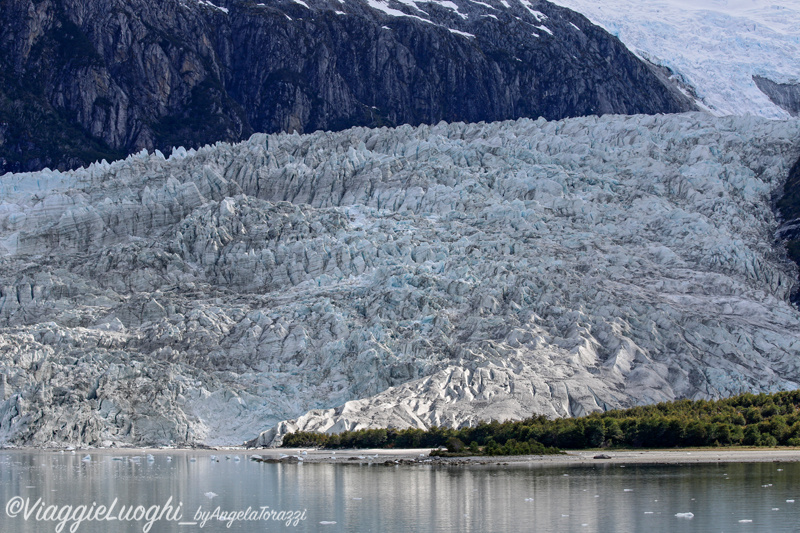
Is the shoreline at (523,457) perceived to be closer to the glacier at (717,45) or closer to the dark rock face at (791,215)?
the dark rock face at (791,215)

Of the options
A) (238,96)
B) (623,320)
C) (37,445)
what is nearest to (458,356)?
(623,320)

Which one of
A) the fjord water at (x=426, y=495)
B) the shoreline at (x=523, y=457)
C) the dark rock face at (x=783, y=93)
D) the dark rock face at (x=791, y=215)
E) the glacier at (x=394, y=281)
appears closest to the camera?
the fjord water at (x=426, y=495)

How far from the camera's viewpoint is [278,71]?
159625 millimetres

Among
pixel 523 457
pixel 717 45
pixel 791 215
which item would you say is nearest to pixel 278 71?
pixel 717 45

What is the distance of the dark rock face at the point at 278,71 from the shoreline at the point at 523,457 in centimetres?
8293

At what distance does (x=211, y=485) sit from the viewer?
174ft

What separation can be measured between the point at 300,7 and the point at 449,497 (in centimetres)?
12695

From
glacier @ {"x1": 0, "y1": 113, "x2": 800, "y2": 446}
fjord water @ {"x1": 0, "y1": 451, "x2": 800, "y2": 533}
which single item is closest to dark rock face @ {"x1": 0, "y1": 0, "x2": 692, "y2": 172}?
glacier @ {"x1": 0, "y1": 113, "x2": 800, "y2": 446}

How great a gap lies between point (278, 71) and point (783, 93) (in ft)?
254

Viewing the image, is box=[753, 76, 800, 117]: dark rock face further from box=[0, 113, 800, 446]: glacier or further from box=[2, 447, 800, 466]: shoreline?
box=[2, 447, 800, 466]: shoreline

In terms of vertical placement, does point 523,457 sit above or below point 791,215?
below

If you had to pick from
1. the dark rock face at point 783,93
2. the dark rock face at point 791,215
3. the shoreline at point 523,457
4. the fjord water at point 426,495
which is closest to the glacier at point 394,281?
the dark rock face at point 791,215

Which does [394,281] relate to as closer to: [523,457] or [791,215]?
[523,457]

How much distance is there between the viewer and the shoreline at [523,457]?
198 feet
